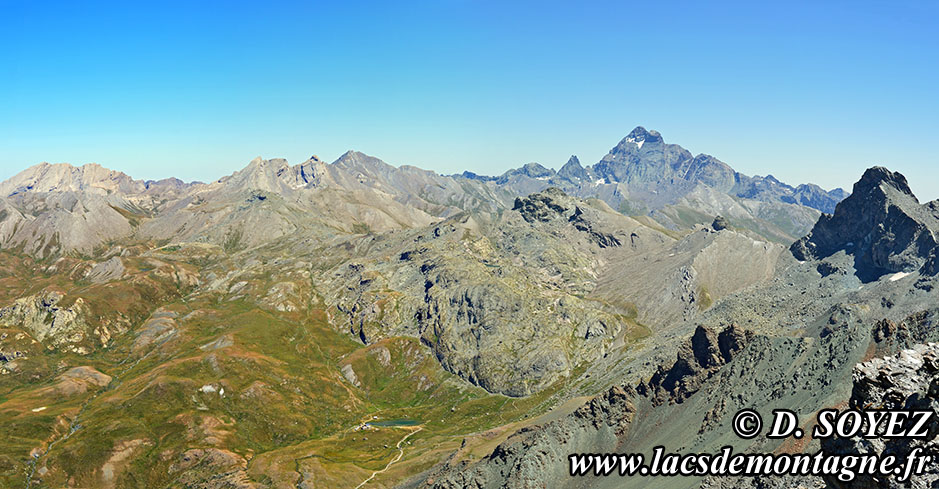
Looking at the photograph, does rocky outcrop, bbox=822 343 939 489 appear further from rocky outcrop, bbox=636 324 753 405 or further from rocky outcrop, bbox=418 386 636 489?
rocky outcrop, bbox=636 324 753 405

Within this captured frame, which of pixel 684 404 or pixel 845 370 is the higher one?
pixel 845 370

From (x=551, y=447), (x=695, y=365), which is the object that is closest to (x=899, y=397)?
(x=551, y=447)

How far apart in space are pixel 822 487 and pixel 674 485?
43564 millimetres

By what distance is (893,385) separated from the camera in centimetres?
3941

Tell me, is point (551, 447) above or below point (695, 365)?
below

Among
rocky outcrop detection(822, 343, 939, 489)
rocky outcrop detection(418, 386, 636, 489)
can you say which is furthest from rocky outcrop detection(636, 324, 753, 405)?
rocky outcrop detection(822, 343, 939, 489)

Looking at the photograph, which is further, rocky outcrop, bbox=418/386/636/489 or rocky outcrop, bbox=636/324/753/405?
rocky outcrop, bbox=636/324/753/405

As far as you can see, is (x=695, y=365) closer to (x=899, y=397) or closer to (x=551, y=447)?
(x=551, y=447)

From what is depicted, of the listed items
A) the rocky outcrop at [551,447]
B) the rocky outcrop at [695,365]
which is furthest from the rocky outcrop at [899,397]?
the rocky outcrop at [695,365]

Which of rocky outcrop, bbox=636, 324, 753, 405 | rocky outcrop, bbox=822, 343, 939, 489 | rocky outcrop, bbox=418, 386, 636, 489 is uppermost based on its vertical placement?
rocky outcrop, bbox=822, 343, 939, 489

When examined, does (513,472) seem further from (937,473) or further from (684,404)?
(937,473)

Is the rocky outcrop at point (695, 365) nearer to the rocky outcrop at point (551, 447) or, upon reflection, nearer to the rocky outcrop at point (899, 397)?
the rocky outcrop at point (551, 447)

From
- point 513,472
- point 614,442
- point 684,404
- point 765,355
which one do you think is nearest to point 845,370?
point 765,355

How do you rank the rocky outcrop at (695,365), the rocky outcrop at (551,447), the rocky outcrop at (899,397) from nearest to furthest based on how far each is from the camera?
1. the rocky outcrop at (899,397)
2. the rocky outcrop at (551,447)
3. the rocky outcrop at (695,365)
